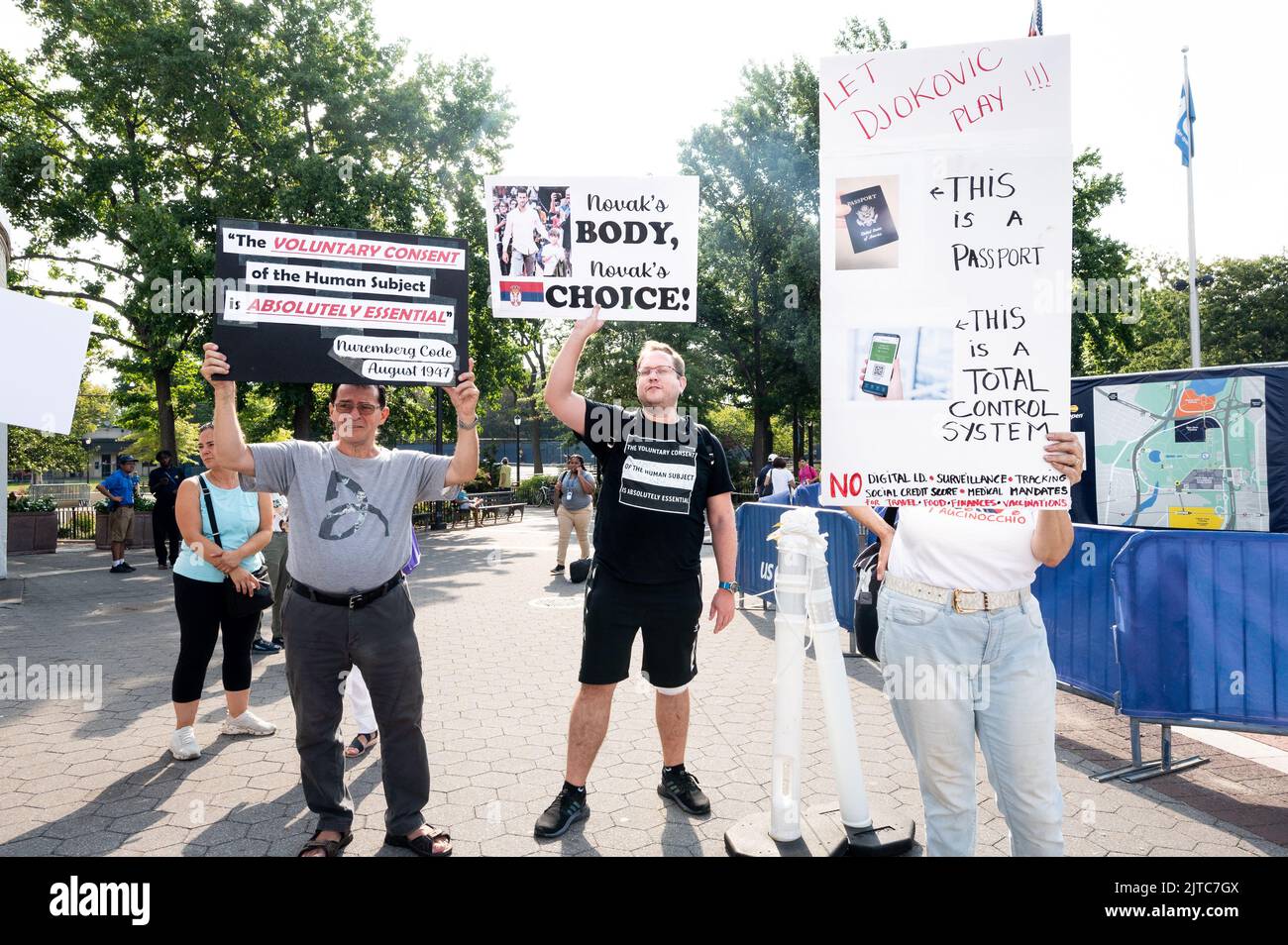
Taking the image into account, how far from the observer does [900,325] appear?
2672 mm

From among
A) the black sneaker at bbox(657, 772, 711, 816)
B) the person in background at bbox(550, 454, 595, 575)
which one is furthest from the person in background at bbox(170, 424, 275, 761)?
the person in background at bbox(550, 454, 595, 575)

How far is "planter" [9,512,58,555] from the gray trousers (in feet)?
63.2

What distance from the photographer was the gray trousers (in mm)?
3316

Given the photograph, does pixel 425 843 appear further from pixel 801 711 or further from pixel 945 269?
pixel 945 269

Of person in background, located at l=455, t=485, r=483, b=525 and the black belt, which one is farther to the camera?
person in background, located at l=455, t=485, r=483, b=525

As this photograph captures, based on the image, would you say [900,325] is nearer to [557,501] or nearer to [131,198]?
[557,501]

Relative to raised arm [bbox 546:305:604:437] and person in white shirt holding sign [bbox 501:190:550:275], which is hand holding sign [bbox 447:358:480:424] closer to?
raised arm [bbox 546:305:604:437]

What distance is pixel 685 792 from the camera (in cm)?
387

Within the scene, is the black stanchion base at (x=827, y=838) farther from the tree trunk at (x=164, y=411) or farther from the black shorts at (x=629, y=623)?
the tree trunk at (x=164, y=411)

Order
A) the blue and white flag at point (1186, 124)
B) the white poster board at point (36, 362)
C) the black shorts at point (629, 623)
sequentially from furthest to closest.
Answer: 1. the blue and white flag at point (1186, 124)
2. the black shorts at point (629, 623)
3. the white poster board at point (36, 362)

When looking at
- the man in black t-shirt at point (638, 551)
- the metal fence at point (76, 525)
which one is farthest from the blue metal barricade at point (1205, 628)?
the metal fence at point (76, 525)

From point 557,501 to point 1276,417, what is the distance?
9.63 metres

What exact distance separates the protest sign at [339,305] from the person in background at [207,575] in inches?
70.9

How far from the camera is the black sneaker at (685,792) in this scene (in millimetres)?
3799
